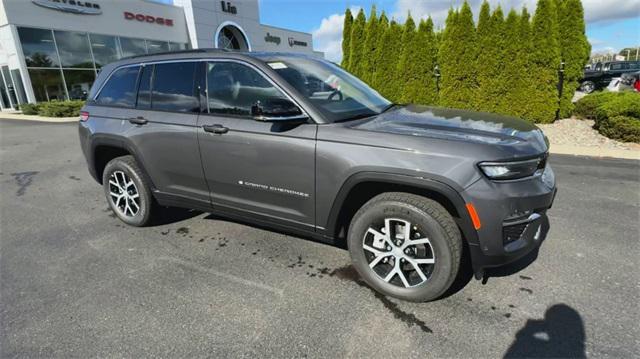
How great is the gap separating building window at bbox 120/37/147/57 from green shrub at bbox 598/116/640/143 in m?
24.1

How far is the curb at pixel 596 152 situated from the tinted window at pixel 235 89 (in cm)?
645

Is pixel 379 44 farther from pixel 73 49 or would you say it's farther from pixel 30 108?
pixel 73 49

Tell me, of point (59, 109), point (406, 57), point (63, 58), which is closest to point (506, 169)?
point (406, 57)

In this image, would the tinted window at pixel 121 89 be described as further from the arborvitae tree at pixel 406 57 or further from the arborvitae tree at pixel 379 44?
the arborvitae tree at pixel 379 44

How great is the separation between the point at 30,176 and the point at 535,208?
312 inches

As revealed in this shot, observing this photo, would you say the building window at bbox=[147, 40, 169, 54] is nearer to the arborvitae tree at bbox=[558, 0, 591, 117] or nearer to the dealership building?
the dealership building

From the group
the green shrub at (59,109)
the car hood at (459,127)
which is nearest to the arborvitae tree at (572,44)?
the car hood at (459,127)

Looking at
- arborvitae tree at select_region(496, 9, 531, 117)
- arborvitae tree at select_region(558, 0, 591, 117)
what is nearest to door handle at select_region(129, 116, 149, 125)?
arborvitae tree at select_region(496, 9, 531, 117)

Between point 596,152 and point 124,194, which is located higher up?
point 124,194

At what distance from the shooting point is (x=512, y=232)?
230 centimetres

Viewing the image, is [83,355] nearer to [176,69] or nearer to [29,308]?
[29,308]

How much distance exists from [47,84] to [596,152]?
24034mm

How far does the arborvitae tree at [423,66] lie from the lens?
1038cm

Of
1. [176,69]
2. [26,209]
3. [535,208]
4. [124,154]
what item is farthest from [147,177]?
[535,208]
